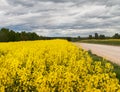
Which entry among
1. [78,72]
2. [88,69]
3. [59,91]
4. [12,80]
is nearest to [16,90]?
[12,80]

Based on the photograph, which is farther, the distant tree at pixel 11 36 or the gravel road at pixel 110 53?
the distant tree at pixel 11 36

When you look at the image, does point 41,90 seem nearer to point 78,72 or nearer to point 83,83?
point 83,83

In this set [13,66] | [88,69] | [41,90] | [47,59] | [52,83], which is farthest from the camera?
[47,59]

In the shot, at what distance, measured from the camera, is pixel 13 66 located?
960cm

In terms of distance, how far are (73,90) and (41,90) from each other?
0.68 metres

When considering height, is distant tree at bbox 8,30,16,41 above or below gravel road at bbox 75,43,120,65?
above

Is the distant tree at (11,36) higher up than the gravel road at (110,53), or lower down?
higher up

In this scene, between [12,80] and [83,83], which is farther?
[12,80]

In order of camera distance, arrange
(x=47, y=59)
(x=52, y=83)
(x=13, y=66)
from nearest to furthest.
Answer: (x=52, y=83) < (x=13, y=66) < (x=47, y=59)

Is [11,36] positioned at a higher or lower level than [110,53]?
higher

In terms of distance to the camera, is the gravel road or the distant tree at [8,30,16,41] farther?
the distant tree at [8,30,16,41]

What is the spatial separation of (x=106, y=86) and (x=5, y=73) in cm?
249

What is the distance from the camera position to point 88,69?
10.4m

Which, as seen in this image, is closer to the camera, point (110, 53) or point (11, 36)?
point (110, 53)
